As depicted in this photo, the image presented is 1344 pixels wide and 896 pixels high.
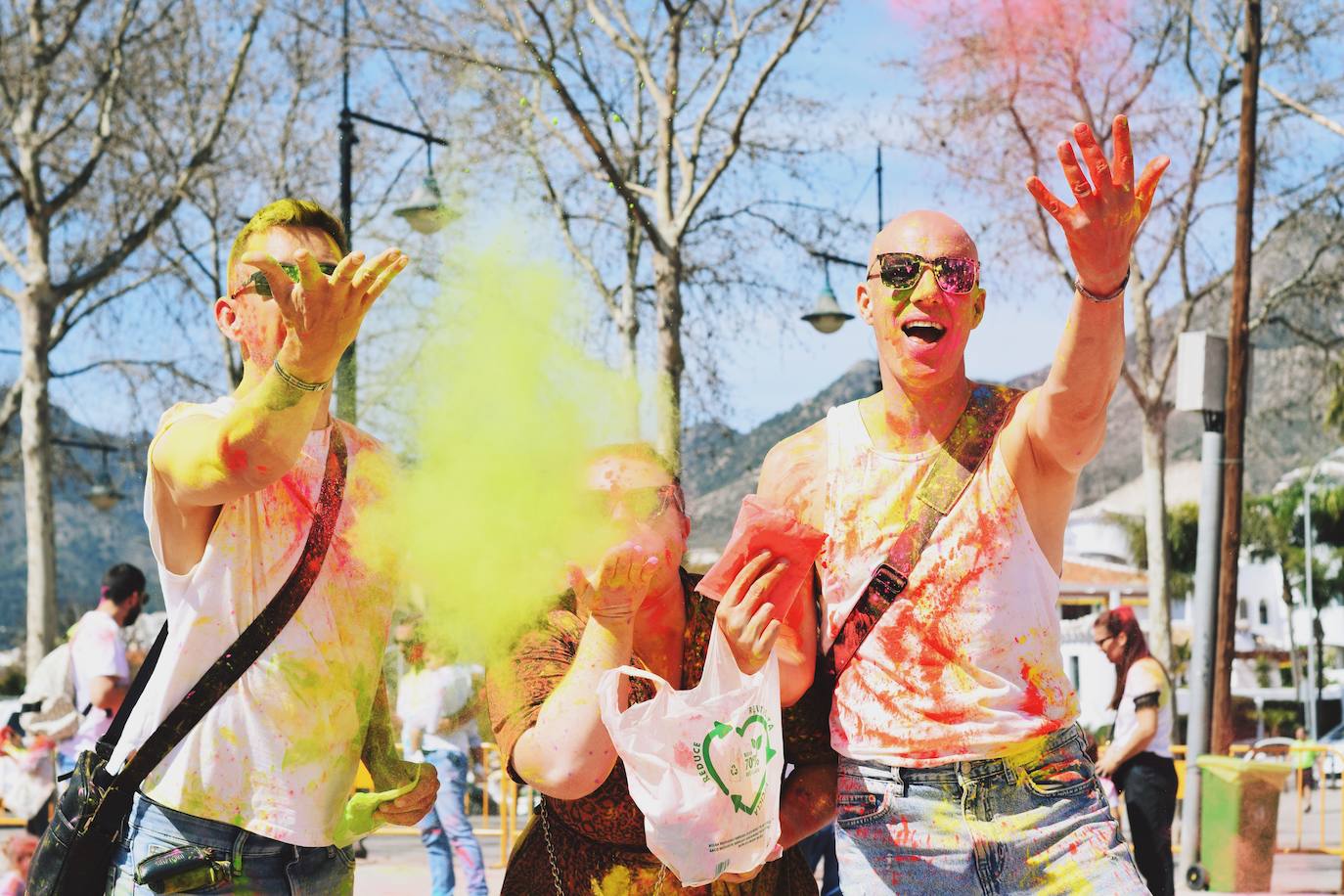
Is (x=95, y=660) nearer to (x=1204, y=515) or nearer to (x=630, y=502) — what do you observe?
(x=630, y=502)

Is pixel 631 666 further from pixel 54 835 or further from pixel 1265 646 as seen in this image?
pixel 1265 646

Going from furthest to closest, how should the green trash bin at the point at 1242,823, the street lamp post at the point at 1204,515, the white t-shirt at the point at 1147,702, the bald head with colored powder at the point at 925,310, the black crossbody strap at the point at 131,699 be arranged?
the street lamp post at the point at 1204,515, the green trash bin at the point at 1242,823, the white t-shirt at the point at 1147,702, the bald head with colored powder at the point at 925,310, the black crossbody strap at the point at 131,699

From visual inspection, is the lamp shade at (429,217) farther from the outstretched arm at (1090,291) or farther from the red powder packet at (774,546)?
the outstretched arm at (1090,291)

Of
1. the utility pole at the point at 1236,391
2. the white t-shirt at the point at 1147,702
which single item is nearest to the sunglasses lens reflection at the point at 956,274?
the white t-shirt at the point at 1147,702

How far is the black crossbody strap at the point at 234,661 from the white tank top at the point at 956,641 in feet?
3.46

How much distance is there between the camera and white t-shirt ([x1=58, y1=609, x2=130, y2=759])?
727 cm

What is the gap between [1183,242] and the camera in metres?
17.6

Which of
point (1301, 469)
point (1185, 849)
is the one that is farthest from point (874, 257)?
point (1301, 469)

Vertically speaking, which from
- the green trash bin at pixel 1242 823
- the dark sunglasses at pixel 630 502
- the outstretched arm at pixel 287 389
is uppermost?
the outstretched arm at pixel 287 389

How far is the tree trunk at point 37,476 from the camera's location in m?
16.7

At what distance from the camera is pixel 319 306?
221 centimetres

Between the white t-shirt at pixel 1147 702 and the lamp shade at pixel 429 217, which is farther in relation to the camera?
the white t-shirt at pixel 1147 702

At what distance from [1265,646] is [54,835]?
2449 inches

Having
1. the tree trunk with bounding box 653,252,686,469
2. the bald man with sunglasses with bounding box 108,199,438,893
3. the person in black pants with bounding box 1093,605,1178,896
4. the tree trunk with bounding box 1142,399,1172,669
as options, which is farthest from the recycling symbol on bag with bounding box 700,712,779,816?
the tree trunk with bounding box 1142,399,1172,669
